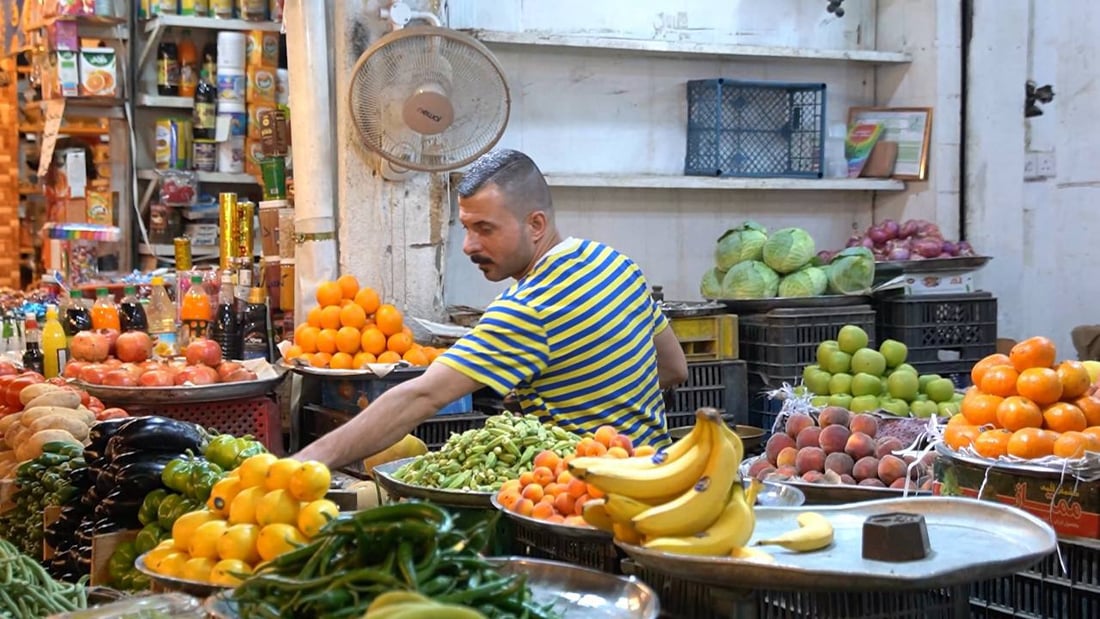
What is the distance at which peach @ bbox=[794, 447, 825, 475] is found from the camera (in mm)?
3807

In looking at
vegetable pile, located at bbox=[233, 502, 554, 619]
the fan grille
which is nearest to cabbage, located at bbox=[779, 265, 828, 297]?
the fan grille

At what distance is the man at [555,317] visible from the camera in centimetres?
343

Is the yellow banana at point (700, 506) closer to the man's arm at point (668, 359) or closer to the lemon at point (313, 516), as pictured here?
the lemon at point (313, 516)

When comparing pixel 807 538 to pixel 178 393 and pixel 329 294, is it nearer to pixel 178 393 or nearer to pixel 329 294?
pixel 178 393

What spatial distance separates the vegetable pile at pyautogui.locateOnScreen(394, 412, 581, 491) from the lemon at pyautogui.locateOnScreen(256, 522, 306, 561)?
63cm

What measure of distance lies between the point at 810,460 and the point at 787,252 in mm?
2667

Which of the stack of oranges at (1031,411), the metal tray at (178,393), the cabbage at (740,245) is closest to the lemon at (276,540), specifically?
the stack of oranges at (1031,411)

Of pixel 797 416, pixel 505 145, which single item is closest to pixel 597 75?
pixel 505 145

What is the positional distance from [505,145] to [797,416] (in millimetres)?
2919

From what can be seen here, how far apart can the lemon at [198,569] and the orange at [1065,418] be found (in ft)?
6.48

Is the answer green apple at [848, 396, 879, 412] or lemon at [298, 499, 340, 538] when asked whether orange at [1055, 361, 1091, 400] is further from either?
green apple at [848, 396, 879, 412]

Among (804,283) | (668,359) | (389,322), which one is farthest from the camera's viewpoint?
(804,283)

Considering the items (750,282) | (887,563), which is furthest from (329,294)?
(887,563)

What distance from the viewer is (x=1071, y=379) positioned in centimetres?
305
